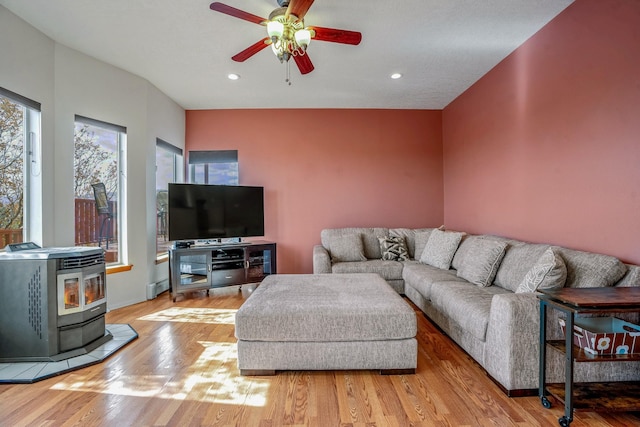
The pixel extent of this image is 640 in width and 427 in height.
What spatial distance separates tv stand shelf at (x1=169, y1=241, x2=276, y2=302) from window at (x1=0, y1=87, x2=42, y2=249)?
1.39 meters

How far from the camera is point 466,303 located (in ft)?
7.32

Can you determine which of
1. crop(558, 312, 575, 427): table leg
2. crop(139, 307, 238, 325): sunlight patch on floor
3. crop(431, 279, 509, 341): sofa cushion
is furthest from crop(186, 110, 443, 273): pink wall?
crop(558, 312, 575, 427): table leg

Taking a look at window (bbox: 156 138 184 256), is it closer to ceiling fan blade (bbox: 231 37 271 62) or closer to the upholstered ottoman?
ceiling fan blade (bbox: 231 37 271 62)

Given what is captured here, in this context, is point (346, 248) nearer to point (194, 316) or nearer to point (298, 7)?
point (194, 316)

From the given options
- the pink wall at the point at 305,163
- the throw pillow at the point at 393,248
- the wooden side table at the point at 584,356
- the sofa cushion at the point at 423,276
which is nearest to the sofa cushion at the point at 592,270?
the wooden side table at the point at 584,356

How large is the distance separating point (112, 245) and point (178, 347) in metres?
1.79

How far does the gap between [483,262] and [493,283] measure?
216 mm

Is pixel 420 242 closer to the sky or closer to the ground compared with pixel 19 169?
closer to the ground

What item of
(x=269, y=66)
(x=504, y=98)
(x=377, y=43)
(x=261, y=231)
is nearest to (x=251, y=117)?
(x=269, y=66)

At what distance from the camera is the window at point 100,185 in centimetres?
323

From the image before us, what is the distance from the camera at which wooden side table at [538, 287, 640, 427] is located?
57.3 inches

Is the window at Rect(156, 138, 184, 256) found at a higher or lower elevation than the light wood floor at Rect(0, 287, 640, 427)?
higher

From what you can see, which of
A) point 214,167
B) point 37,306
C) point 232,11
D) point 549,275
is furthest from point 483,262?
point 214,167

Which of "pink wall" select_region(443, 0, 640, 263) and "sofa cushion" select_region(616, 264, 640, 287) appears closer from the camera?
"sofa cushion" select_region(616, 264, 640, 287)
